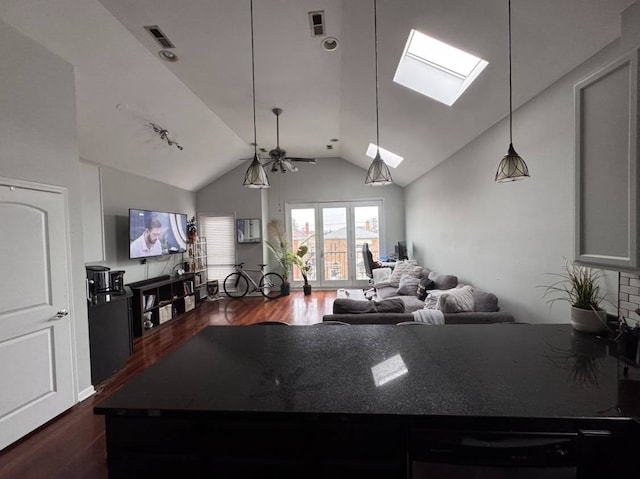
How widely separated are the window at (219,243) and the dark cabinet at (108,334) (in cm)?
370

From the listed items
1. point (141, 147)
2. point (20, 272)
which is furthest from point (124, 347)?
point (141, 147)

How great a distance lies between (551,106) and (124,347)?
16.2 ft

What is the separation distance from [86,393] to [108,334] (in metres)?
0.60

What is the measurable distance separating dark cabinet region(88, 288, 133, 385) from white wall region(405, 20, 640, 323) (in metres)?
4.32

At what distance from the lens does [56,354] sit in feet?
8.17

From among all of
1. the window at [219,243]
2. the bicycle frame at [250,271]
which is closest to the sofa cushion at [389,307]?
the bicycle frame at [250,271]

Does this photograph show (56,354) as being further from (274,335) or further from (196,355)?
(274,335)

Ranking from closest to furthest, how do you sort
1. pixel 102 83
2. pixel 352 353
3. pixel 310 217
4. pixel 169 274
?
1. pixel 352 353
2. pixel 102 83
3. pixel 169 274
4. pixel 310 217

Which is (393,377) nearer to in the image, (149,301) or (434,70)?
(434,70)

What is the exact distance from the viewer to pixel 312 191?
7.54 meters

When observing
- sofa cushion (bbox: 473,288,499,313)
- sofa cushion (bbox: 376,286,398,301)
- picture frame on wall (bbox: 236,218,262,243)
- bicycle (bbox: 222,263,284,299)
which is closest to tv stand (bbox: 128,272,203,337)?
bicycle (bbox: 222,263,284,299)

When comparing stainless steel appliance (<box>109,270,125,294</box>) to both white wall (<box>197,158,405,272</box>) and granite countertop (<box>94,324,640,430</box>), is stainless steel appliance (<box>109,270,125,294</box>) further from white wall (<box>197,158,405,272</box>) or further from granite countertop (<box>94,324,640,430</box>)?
white wall (<box>197,158,405,272</box>)

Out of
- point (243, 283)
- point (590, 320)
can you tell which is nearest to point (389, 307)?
point (590, 320)

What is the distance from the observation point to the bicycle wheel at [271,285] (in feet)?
23.1
